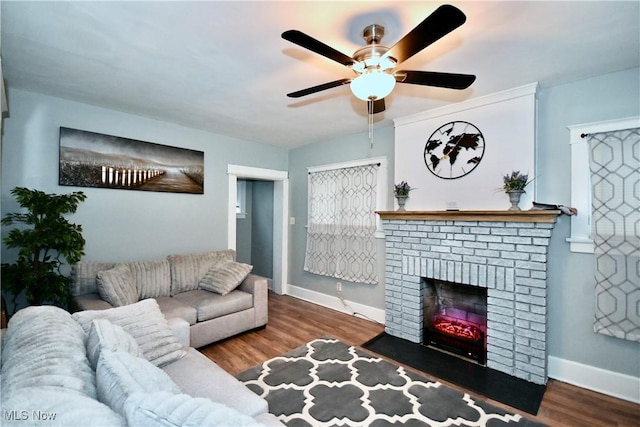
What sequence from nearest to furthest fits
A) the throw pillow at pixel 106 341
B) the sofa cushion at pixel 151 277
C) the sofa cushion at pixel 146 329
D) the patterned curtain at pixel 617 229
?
the throw pillow at pixel 106 341 → the sofa cushion at pixel 146 329 → the patterned curtain at pixel 617 229 → the sofa cushion at pixel 151 277

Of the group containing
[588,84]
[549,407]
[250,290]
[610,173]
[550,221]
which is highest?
[588,84]

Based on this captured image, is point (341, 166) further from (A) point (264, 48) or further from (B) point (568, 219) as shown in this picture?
(B) point (568, 219)

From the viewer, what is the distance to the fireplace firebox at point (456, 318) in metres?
2.89

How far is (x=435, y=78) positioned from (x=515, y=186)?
1.44 meters

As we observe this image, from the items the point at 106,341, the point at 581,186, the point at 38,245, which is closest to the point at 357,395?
the point at 106,341

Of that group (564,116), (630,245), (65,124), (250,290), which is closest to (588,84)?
(564,116)

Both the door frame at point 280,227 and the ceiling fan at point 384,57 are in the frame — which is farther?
the door frame at point 280,227

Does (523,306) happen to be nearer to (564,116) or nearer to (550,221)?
(550,221)

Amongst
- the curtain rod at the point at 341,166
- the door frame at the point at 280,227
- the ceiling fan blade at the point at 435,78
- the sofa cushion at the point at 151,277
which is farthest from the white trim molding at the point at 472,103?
the sofa cushion at the point at 151,277

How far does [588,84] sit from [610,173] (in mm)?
774

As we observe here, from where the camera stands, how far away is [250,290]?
3414 millimetres

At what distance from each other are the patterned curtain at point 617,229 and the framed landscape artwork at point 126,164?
4.20m

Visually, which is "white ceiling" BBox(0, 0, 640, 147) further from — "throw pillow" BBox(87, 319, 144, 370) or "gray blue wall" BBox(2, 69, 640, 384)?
"throw pillow" BBox(87, 319, 144, 370)

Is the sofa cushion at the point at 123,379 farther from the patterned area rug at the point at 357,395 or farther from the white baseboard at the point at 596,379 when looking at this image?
the white baseboard at the point at 596,379
